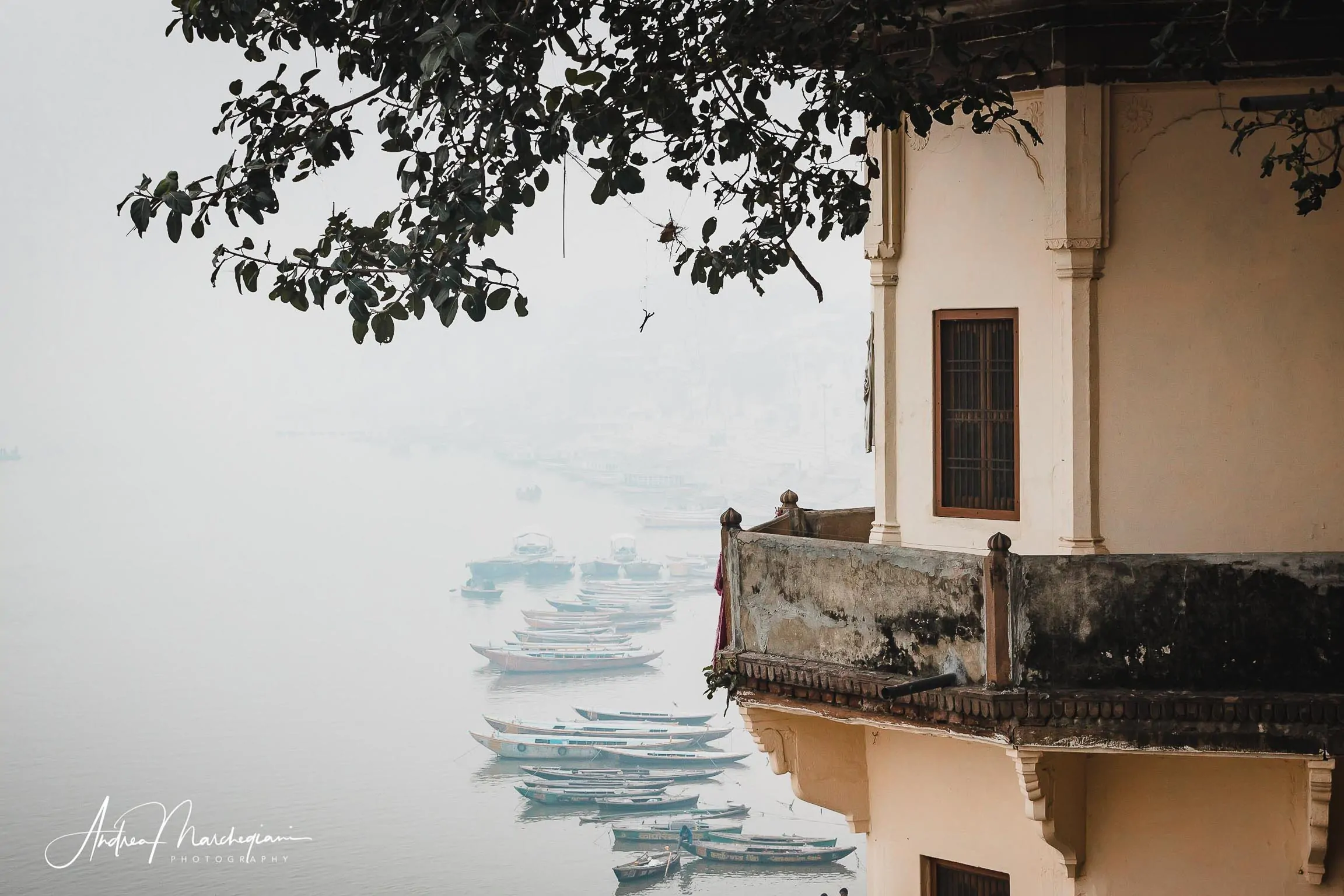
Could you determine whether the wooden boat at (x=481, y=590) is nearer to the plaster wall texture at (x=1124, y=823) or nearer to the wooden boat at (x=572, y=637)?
the wooden boat at (x=572, y=637)

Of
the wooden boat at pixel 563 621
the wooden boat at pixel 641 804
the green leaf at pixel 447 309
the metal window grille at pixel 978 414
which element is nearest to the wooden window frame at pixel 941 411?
the metal window grille at pixel 978 414

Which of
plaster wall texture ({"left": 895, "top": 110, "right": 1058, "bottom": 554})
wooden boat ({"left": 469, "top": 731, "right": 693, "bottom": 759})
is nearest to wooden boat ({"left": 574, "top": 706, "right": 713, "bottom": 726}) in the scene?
wooden boat ({"left": 469, "top": 731, "right": 693, "bottom": 759})

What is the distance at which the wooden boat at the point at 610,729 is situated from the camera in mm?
86688

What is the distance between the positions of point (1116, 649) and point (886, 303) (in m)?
3.44

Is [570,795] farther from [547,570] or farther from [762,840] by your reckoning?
[547,570]

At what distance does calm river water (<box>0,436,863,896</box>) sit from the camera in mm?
76062

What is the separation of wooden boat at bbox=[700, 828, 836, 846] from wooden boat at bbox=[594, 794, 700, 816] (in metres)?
4.34

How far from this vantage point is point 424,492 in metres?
125

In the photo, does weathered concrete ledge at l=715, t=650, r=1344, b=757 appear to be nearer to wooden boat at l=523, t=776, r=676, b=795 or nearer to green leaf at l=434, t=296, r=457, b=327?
green leaf at l=434, t=296, r=457, b=327

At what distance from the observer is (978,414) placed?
1075 centimetres

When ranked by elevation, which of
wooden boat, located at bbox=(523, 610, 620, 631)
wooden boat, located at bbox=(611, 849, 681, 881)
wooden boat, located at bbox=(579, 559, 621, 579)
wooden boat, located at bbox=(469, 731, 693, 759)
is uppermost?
wooden boat, located at bbox=(579, 559, 621, 579)

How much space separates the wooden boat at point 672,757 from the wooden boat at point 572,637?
15.8 meters

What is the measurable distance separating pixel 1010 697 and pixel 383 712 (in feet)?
284

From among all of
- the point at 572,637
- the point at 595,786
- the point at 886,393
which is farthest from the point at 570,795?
the point at 886,393
